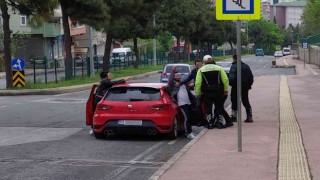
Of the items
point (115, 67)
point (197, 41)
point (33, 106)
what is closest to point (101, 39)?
point (197, 41)

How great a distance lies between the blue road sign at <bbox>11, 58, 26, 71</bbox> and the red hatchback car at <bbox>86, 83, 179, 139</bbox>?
17.7 metres

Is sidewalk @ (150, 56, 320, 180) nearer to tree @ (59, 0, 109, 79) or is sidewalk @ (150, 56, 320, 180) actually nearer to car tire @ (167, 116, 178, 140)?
car tire @ (167, 116, 178, 140)

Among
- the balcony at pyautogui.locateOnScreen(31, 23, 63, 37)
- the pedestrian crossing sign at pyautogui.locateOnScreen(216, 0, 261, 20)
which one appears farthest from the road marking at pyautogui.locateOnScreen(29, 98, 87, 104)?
the balcony at pyautogui.locateOnScreen(31, 23, 63, 37)

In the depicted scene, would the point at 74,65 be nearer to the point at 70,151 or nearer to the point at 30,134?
the point at 30,134

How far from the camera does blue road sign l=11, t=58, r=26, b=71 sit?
3101 centimetres

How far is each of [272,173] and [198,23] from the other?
69.5 metres

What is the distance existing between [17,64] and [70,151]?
64.2 feet

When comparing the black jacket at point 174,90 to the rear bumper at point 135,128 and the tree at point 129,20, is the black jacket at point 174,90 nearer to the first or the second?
the rear bumper at point 135,128

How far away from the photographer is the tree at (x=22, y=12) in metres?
31.0

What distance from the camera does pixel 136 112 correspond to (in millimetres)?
13773

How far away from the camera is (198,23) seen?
7806 cm

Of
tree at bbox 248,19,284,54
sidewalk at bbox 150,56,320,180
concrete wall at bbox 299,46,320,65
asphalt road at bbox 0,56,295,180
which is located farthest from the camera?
tree at bbox 248,19,284,54

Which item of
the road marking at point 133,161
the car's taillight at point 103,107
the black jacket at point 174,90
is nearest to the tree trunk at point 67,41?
the black jacket at point 174,90

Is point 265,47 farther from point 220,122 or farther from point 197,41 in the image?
point 220,122
